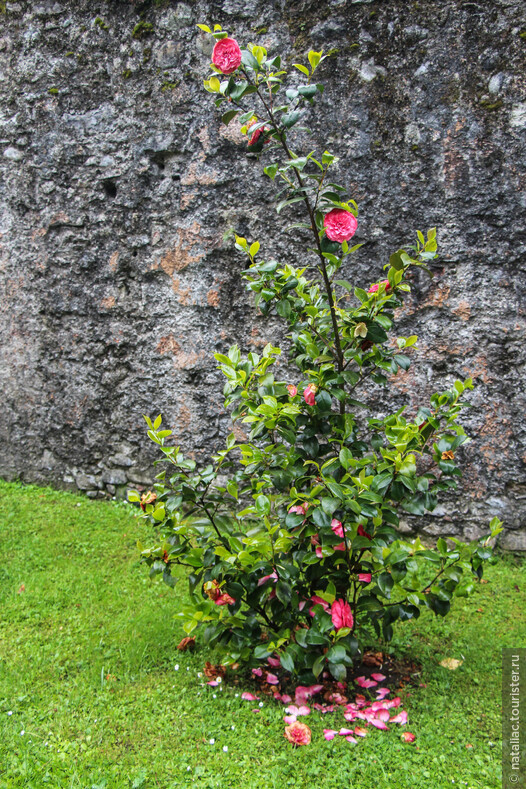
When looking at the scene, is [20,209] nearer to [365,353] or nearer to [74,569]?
[74,569]

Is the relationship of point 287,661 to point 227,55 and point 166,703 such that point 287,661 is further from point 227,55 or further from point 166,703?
point 227,55

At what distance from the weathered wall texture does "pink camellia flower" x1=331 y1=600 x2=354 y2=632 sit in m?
1.49

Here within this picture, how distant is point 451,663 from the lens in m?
2.39

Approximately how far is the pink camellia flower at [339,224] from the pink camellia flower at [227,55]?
0.55m

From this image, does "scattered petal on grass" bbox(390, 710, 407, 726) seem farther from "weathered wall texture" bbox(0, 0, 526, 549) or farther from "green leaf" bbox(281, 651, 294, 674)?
"weathered wall texture" bbox(0, 0, 526, 549)

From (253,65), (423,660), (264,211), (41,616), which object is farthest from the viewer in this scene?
(264,211)

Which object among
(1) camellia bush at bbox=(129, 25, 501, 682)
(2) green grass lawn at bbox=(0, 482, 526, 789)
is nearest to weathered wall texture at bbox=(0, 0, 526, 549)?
(2) green grass lawn at bbox=(0, 482, 526, 789)

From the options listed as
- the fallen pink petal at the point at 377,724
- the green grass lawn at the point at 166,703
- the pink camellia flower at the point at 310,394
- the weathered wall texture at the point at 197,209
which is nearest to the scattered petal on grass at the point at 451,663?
the green grass lawn at the point at 166,703

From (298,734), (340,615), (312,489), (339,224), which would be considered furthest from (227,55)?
(298,734)

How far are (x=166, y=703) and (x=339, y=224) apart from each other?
178cm

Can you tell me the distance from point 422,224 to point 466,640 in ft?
6.90

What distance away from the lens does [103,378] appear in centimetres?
404

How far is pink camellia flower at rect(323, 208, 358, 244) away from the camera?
186cm

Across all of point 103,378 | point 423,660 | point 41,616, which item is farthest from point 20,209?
point 423,660
